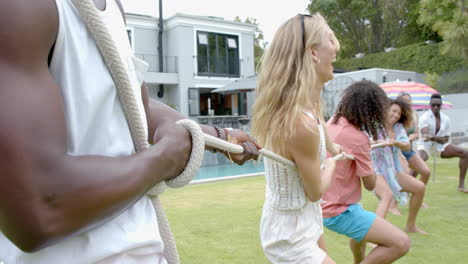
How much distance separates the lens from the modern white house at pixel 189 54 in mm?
20078

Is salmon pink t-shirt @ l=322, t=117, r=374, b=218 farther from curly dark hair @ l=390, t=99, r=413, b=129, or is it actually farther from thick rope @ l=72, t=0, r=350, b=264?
curly dark hair @ l=390, t=99, r=413, b=129

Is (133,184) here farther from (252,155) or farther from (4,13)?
(252,155)

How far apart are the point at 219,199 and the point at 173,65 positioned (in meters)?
14.8

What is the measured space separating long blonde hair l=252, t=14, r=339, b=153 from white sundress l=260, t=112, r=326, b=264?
0.13 meters

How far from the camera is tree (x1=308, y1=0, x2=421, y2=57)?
28328mm

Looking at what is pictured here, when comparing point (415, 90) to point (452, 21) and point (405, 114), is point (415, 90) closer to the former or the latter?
point (405, 114)

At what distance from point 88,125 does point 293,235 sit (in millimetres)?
1633

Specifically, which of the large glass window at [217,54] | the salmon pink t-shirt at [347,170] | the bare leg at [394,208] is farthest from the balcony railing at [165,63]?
the salmon pink t-shirt at [347,170]

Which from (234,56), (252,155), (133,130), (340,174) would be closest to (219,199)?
(340,174)

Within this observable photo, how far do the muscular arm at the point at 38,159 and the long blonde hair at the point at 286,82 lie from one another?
1.57 m

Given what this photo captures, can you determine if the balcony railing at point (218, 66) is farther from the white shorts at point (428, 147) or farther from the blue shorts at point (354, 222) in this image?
the blue shorts at point (354, 222)

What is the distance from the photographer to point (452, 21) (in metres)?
14.8

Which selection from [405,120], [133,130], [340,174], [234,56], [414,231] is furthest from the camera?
[234,56]

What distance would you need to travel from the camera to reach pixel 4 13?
0.59 metres
